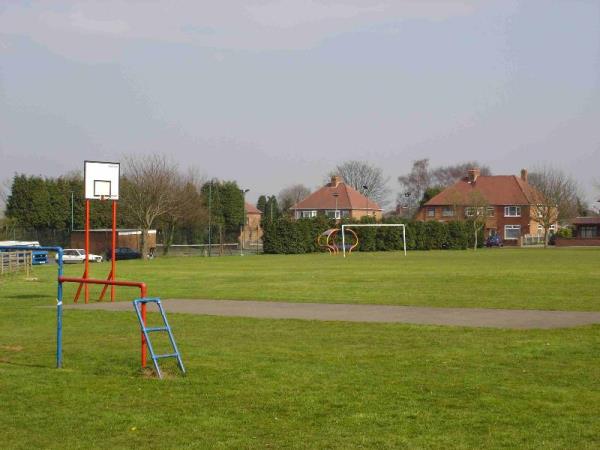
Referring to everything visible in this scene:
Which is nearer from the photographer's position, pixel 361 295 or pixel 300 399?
pixel 300 399

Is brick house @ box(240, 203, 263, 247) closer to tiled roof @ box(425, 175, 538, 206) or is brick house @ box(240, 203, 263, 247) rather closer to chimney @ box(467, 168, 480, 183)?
tiled roof @ box(425, 175, 538, 206)

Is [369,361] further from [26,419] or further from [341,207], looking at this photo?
[341,207]

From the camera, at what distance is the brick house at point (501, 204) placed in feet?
366

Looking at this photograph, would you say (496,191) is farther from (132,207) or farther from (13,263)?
(13,263)

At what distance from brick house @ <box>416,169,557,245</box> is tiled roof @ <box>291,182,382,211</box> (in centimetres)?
914

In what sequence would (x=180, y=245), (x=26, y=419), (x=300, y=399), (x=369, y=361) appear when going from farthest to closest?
(x=180, y=245), (x=369, y=361), (x=300, y=399), (x=26, y=419)

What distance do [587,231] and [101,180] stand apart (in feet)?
309

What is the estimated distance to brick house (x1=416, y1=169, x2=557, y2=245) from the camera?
4387 inches

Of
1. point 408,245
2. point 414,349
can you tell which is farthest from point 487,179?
point 414,349

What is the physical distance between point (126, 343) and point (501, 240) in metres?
98.9

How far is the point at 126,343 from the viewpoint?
15711 mm

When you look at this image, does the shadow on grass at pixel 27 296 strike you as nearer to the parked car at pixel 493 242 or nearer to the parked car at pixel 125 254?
the parked car at pixel 125 254

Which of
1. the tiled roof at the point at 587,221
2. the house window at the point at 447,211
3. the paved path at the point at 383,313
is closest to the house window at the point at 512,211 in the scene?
the house window at the point at 447,211

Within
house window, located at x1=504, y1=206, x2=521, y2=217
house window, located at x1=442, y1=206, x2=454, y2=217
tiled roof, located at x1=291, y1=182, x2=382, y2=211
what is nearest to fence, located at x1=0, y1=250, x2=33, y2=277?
house window, located at x1=442, y1=206, x2=454, y2=217
